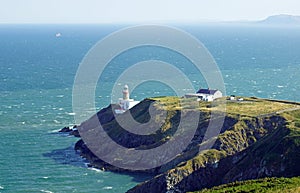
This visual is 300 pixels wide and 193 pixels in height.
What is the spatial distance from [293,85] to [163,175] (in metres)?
91.5

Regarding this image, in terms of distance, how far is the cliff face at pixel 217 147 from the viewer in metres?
73.1

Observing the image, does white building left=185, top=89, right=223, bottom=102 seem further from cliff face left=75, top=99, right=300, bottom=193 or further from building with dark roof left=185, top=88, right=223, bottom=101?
cliff face left=75, top=99, right=300, bottom=193

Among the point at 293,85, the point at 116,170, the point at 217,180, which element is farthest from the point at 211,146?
the point at 293,85

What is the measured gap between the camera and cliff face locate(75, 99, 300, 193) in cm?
7306

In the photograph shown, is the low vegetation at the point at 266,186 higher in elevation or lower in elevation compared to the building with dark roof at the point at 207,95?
lower

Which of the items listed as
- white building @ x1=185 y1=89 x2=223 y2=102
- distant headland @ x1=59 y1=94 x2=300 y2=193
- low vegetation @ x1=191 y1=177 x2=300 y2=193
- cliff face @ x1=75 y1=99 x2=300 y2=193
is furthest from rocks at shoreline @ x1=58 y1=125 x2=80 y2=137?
low vegetation @ x1=191 y1=177 x2=300 y2=193

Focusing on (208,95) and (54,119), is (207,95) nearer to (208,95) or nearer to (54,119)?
(208,95)

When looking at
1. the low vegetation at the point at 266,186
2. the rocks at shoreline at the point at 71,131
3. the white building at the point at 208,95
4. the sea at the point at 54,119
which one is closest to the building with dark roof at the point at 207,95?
the white building at the point at 208,95

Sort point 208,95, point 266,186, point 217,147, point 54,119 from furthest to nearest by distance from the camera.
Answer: point 54,119 → point 208,95 → point 217,147 → point 266,186

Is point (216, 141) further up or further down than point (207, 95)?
further down

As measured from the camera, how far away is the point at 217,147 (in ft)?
276

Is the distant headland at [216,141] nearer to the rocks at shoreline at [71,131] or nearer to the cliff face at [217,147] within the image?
the cliff face at [217,147]

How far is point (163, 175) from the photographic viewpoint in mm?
77312

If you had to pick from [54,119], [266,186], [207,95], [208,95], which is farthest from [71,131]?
[266,186]
